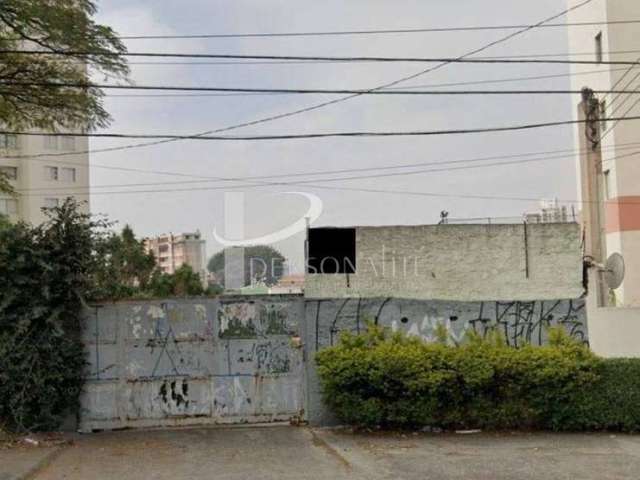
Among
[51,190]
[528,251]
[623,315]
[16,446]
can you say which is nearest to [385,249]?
[528,251]

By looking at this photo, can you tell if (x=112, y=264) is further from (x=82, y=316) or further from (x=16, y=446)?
(x=16, y=446)

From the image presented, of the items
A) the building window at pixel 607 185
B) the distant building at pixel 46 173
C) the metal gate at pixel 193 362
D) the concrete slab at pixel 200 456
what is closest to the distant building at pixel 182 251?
the distant building at pixel 46 173

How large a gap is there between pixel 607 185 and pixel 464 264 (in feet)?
71.5

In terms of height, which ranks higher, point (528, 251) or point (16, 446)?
point (528, 251)

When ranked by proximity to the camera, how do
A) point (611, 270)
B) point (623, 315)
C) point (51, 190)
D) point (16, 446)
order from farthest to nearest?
point (51, 190), point (611, 270), point (623, 315), point (16, 446)

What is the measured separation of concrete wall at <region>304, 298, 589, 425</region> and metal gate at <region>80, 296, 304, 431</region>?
250mm

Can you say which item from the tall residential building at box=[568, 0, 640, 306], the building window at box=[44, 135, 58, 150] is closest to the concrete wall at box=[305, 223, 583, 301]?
the tall residential building at box=[568, 0, 640, 306]

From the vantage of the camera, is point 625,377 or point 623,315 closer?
point 625,377

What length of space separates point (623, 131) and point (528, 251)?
20.8 metres

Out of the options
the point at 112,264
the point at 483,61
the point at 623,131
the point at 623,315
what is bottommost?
the point at 623,315

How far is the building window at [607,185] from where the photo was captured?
3062 centimetres

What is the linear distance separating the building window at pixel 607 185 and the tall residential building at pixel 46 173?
44.6 metres

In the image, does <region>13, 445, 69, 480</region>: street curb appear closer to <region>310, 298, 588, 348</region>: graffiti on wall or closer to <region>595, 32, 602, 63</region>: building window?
<region>310, 298, 588, 348</region>: graffiti on wall

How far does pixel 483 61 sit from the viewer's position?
11727mm
